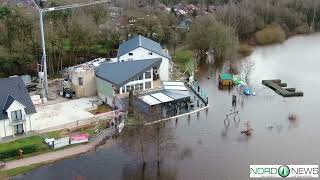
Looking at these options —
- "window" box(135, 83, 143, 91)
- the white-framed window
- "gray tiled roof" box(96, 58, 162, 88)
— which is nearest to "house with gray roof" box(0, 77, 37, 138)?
"gray tiled roof" box(96, 58, 162, 88)

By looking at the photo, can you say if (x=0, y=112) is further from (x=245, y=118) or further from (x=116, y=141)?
(x=245, y=118)

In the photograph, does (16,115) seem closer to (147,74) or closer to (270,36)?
(147,74)

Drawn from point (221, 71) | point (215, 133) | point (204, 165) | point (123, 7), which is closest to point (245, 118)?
point (215, 133)

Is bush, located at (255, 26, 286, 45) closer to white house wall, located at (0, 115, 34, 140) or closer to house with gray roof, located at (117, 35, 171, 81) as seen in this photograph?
house with gray roof, located at (117, 35, 171, 81)

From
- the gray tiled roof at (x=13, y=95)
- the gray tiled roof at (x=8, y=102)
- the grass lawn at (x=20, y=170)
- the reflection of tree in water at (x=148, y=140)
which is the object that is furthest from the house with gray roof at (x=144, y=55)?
the grass lawn at (x=20, y=170)

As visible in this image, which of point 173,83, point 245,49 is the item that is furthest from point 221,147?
point 245,49

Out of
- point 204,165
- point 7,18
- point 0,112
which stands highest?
point 7,18

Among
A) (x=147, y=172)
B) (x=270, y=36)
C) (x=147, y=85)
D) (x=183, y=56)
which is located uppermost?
(x=270, y=36)
